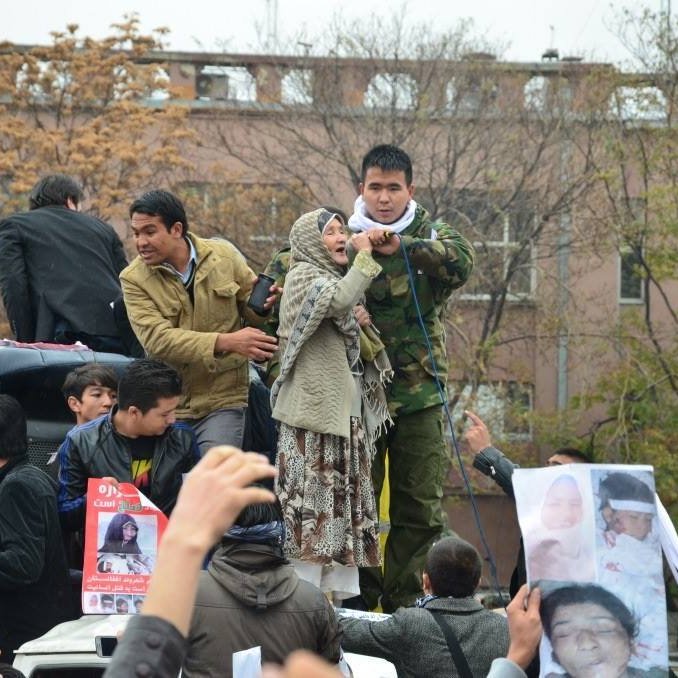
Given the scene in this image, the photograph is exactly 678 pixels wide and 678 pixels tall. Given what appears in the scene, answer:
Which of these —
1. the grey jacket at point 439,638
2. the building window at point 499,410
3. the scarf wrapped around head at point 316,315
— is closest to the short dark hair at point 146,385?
the scarf wrapped around head at point 316,315

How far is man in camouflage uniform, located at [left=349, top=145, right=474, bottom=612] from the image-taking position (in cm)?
761

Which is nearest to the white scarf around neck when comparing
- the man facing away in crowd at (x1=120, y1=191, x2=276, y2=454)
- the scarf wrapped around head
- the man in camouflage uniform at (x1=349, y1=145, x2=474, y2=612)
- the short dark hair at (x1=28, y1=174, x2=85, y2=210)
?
the man in camouflage uniform at (x1=349, y1=145, x2=474, y2=612)

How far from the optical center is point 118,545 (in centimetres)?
638

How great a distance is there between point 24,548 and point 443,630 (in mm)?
1776

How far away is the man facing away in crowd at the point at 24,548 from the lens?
21.5 ft

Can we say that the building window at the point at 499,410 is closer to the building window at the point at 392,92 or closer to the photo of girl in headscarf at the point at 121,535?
the building window at the point at 392,92

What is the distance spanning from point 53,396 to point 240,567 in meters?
2.91

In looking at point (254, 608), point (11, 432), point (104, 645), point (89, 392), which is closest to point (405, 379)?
point (89, 392)

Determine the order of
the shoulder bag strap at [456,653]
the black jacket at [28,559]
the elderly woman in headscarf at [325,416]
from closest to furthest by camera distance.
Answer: the shoulder bag strap at [456,653]
the black jacket at [28,559]
the elderly woman in headscarf at [325,416]

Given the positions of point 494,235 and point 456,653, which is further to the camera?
point 494,235

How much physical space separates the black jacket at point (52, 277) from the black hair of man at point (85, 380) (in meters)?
0.89

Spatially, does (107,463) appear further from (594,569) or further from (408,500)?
(594,569)

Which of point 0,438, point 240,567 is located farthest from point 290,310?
point 240,567

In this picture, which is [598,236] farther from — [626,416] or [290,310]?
[290,310]
